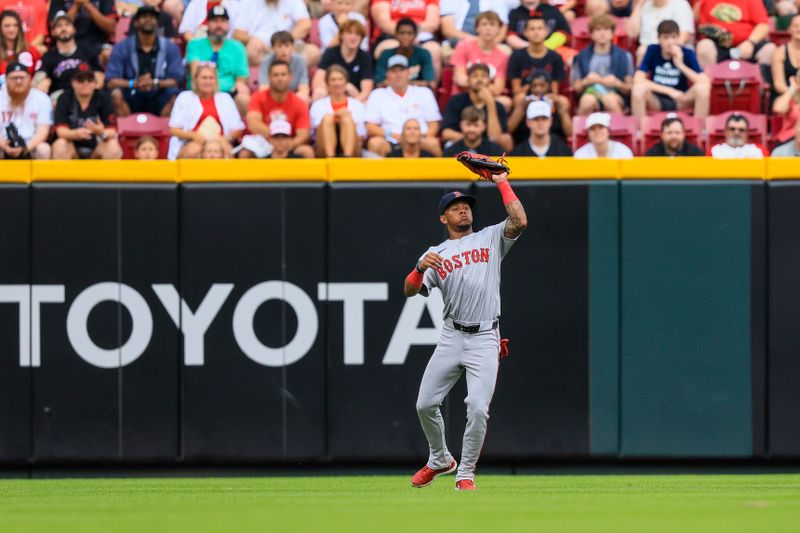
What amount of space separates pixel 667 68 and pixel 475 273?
5149 millimetres

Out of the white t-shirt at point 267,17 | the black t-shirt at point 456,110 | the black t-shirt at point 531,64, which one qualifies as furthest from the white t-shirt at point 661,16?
the white t-shirt at point 267,17

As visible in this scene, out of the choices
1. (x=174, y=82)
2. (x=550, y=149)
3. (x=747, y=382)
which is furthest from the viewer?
(x=174, y=82)

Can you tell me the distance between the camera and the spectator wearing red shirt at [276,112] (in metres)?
12.7

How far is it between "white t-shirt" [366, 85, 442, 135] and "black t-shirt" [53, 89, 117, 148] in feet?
7.73

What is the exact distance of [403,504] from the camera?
8047 mm

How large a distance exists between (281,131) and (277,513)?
5.23 m

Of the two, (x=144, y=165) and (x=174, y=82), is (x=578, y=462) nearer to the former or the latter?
(x=144, y=165)

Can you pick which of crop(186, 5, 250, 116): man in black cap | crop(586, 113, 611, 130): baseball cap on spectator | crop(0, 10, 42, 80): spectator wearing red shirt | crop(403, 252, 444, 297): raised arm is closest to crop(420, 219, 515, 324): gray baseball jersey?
crop(403, 252, 444, 297): raised arm

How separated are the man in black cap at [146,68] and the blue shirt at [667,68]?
4.43m

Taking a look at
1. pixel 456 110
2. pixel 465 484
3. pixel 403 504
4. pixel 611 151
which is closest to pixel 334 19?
pixel 456 110

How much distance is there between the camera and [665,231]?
35.7 ft

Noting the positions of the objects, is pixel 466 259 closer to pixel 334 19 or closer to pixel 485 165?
pixel 485 165

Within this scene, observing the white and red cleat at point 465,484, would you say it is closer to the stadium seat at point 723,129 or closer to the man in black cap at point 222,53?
the stadium seat at point 723,129

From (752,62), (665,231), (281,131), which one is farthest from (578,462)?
(752,62)
